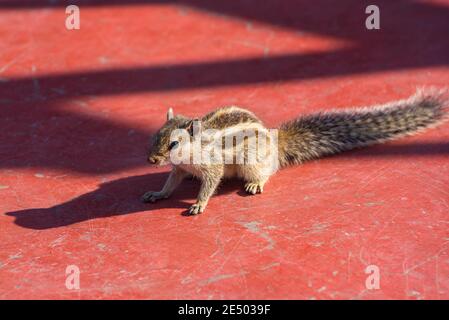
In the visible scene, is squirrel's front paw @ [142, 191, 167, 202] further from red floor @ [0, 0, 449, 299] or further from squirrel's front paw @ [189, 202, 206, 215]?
squirrel's front paw @ [189, 202, 206, 215]

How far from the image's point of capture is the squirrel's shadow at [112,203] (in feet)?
14.1

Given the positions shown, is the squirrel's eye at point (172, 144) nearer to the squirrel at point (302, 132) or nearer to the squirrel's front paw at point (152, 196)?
A: the squirrel at point (302, 132)

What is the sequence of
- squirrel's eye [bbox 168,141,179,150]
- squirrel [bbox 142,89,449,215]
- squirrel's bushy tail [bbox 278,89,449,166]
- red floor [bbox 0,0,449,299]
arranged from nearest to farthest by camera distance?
red floor [bbox 0,0,449,299] → squirrel's eye [bbox 168,141,179,150] → squirrel [bbox 142,89,449,215] → squirrel's bushy tail [bbox 278,89,449,166]

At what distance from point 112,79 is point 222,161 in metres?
2.00

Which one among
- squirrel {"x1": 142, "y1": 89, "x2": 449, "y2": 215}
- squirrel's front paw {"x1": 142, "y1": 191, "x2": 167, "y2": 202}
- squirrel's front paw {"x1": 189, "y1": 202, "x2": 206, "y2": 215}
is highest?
squirrel {"x1": 142, "y1": 89, "x2": 449, "y2": 215}

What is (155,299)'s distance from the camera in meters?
3.49

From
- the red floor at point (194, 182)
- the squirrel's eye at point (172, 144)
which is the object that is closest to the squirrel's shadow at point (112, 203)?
the red floor at point (194, 182)

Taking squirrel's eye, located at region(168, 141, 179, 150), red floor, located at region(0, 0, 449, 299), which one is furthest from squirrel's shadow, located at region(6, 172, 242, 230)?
squirrel's eye, located at region(168, 141, 179, 150)

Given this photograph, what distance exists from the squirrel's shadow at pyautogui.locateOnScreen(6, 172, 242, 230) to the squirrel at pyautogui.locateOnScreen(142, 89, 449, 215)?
0.08 metres

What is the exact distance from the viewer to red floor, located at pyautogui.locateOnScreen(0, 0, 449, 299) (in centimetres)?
369

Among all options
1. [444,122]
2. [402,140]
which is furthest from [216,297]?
[444,122]

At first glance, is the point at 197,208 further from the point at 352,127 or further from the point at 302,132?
the point at 352,127

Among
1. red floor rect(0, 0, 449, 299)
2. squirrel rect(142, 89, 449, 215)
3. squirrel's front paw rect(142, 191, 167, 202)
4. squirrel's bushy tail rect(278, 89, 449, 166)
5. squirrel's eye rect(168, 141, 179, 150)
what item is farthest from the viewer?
squirrel's bushy tail rect(278, 89, 449, 166)
